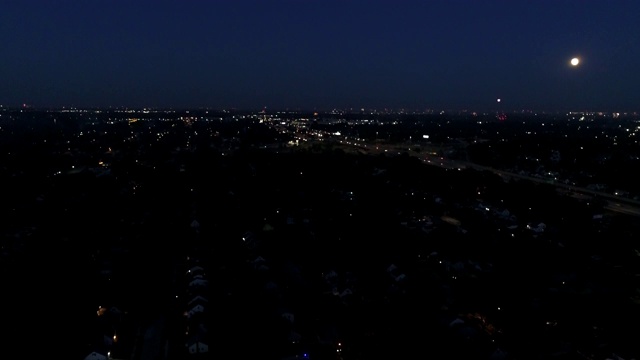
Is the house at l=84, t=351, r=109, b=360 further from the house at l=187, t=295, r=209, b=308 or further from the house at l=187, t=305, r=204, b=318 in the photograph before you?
the house at l=187, t=295, r=209, b=308

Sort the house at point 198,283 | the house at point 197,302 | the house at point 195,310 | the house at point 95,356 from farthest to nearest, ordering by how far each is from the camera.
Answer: the house at point 198,283, the house at point 197,302, the house at point 195,310, the house at point 95,356

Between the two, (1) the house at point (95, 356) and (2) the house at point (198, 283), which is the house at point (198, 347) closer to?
(1) the house at point (95, 356)

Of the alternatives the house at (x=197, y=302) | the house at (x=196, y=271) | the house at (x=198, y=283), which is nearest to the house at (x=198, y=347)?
the house at (x=197, y=302)

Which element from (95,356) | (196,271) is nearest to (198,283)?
(196,271)

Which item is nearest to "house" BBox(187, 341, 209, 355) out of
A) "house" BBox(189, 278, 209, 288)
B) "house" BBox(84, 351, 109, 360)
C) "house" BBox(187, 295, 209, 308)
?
"house" BBox(84, 351, 109, 360)

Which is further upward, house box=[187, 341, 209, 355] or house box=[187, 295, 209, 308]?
house box=[187, 295, 209, 308]

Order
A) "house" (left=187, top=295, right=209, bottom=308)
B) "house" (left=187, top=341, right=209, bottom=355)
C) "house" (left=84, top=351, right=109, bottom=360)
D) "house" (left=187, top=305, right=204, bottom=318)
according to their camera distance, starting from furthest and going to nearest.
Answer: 1. "house" (left=187, top=295, right=209, bottom=308)
2. "house" (left=187, top=305, right=204, bottom=318)
3. "house" (left=187, top=341, right=209, bottom=355)
4. "house" (left=84, top=351, right=109, bottom=360)

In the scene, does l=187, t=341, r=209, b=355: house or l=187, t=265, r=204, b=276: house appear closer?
l=187, t=341, r=209, b=355: house

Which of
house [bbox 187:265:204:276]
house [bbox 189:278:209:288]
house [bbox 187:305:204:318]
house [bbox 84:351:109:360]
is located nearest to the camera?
house [bbox 84:351:109:360]

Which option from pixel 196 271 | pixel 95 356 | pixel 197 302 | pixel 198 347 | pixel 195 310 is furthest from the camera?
pixel 196 271

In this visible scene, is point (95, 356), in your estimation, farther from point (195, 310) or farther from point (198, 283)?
point (198, 283)

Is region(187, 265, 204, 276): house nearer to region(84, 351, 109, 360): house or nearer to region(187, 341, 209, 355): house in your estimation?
region(187, 341, 209, 355): house
